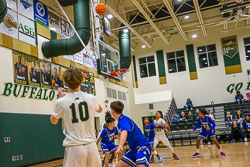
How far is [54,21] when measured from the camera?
1373 cm

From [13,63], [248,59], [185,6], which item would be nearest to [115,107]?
[13,63]

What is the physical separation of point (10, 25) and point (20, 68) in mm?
1743

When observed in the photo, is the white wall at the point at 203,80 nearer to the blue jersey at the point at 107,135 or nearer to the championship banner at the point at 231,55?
the championship banner at the point at 231,55

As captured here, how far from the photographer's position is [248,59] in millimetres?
21625

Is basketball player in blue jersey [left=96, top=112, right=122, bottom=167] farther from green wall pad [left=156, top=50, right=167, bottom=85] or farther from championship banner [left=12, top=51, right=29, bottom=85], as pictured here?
green wall pad [left=156, top=50, right=167, bottom=85]

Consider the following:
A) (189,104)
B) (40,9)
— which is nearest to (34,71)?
(40,9)

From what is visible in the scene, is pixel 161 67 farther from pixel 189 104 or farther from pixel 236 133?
pixel 236 133

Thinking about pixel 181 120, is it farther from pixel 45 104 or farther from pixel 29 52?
pixel 29 52

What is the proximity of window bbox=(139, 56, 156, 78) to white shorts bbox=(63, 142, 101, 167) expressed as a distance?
21.8 m

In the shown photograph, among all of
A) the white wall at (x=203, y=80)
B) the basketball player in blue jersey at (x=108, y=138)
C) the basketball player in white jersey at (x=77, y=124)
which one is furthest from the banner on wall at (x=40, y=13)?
the white wall at (x=203, y=80)

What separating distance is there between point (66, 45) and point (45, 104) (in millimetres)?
2877

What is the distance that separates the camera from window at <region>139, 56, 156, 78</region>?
79.9 ft

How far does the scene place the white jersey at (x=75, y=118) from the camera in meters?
2.63

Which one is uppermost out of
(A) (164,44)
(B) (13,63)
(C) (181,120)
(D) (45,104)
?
(A) (164,44)
